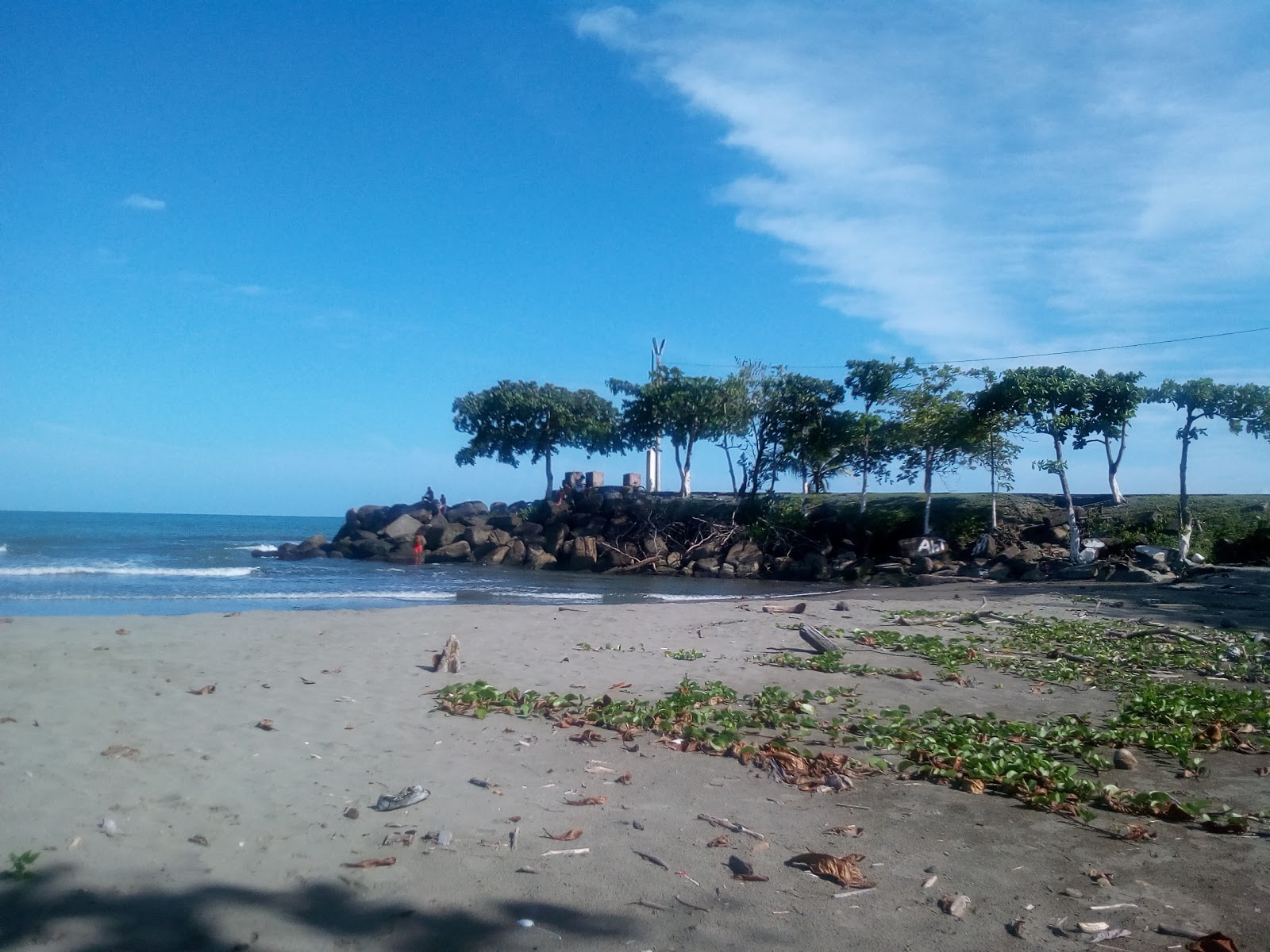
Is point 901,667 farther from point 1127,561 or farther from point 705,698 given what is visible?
point 1127,561

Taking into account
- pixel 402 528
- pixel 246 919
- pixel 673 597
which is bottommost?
pixel 673 597

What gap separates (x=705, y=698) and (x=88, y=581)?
23.3 metres

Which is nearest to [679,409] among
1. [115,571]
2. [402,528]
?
[402,528]

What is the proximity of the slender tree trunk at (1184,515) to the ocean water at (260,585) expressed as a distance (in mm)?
10556

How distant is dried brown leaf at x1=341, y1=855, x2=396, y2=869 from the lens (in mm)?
3896

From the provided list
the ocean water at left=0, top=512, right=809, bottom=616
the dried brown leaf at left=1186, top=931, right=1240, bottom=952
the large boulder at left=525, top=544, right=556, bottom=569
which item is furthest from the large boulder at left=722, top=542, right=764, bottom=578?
the dried brown leaf at left=1186, top=931, right=1240, bottom=952

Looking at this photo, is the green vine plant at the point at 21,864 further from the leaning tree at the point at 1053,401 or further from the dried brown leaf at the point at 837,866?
the leaning tree at the point at 1053,401

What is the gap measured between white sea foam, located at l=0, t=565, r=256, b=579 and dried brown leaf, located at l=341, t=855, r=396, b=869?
26056 mm

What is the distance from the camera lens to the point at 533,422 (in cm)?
4450

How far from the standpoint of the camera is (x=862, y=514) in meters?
34.2

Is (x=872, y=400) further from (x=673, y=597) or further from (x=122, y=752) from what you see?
(x=122, y=752)

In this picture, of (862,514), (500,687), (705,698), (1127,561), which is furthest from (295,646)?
(862,514)

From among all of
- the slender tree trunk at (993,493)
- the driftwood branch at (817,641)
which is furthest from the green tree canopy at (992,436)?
the driftwood branch at (817,641)

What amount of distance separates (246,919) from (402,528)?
38.9 meters
